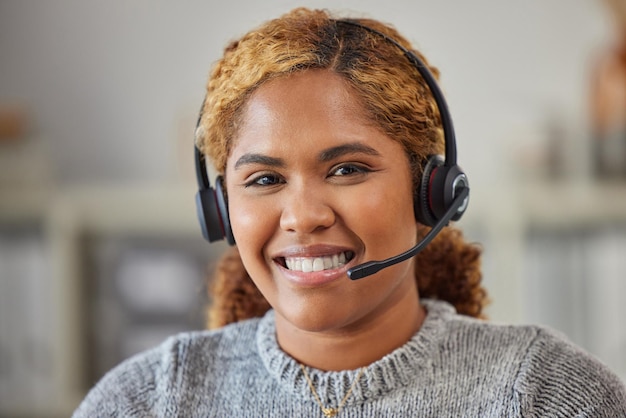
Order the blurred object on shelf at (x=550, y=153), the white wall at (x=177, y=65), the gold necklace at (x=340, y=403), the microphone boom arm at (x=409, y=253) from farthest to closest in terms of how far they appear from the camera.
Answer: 1. the white wall at (x=177, y=65)
2. the blurred object on shelf at (x=550, y=153)
3. the gold necklace at (x=340, y=403)
4. the microphone boom arm at (x=409, y=253)

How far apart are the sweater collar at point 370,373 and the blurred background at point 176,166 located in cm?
137

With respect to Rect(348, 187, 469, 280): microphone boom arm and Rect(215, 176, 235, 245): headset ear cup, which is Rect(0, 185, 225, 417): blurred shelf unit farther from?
Rect(348, 187, 469, 280): microphone boom arm

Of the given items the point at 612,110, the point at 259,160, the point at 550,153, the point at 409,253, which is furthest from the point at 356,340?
the point at 612,110

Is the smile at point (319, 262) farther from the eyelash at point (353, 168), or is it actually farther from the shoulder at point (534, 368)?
the shoulder at point (534, 368)

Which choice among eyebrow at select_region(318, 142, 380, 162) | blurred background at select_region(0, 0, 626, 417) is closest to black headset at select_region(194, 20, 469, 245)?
eyebrow at select_region(318, 142, 380, 162)

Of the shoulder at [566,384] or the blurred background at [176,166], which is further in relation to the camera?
the blurred background at [176,166]

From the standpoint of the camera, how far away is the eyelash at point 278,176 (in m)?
1.10

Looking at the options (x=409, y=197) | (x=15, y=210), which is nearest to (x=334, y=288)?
(x=409, y=197)

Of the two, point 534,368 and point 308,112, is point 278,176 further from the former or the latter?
point 534,368

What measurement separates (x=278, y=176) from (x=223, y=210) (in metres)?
0.12

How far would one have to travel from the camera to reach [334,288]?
1109 millimetres

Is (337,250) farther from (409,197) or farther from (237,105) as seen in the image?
(237,105)

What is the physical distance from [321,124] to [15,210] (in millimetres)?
1750

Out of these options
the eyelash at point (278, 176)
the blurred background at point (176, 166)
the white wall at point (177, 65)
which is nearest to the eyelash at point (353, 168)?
the eyelash at point (278, 176)
